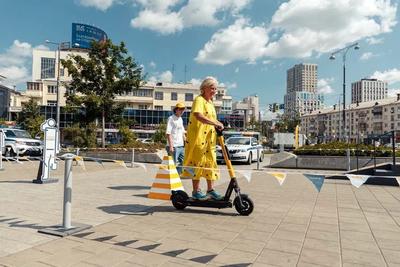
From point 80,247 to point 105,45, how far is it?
69.5ft

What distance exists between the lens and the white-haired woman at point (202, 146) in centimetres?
557

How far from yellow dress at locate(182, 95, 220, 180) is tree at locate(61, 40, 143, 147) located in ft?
58.5

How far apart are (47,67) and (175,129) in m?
94.7

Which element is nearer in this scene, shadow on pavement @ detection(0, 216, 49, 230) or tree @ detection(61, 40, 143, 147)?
shadow on pavement @ detection(0, 216, 49, 230)

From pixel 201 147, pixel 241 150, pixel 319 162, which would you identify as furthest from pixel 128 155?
pixel 201 147

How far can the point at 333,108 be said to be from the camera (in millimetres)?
152375

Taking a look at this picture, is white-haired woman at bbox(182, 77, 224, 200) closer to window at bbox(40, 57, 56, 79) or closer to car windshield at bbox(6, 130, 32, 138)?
car windshield at bbox(6, 130, 32, 138)

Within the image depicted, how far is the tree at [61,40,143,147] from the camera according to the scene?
74.4 ft

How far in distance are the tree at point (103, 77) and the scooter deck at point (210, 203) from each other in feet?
58.9

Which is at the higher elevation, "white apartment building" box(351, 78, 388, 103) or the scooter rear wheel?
"white apartment building" box(351, 78, 388, 103)

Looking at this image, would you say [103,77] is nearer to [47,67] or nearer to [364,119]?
[47,67]

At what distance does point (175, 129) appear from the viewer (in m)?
7.66

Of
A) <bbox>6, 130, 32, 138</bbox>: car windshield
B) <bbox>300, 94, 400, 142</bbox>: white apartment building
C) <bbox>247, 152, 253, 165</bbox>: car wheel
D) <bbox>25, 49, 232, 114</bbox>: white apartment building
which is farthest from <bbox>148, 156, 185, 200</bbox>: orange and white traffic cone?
<bbox>300, 94, 400, 142</bbox>: white apartment building

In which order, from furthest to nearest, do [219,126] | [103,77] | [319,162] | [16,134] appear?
[103,77] < [16,134] < [319,162] < [219,126]
